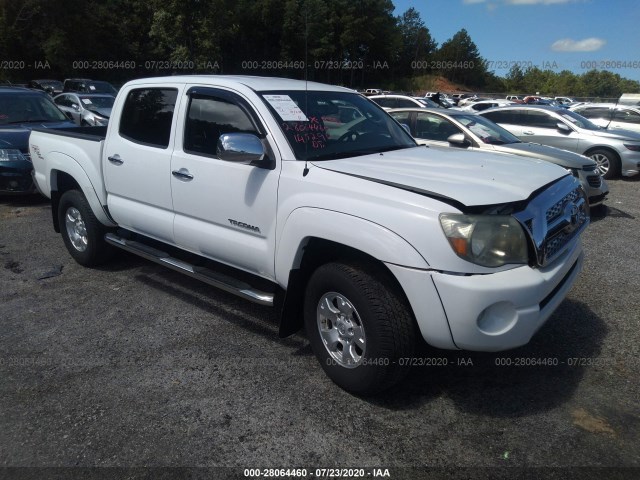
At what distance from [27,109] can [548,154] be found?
29.4 ft

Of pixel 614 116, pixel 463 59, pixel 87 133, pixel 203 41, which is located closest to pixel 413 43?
pixel 463 59

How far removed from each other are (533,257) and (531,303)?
0.85 feet

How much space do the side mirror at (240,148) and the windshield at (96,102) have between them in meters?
13.7

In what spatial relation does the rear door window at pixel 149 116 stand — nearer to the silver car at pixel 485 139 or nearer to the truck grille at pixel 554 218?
the truck grille at pixel 554 218

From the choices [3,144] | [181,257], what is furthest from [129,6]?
[181,257]

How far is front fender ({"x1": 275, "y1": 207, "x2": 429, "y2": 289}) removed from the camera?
2.77 metres

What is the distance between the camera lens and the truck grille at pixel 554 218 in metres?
2.92

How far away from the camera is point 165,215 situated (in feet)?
14.3

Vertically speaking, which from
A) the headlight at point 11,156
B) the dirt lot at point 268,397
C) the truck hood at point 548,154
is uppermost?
the truck hood at point 548,154

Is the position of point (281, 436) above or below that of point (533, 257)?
below

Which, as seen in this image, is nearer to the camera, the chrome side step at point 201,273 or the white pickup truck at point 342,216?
the white pickup truck at point 342,216

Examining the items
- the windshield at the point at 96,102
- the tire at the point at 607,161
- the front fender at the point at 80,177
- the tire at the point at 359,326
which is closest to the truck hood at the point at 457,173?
the tire at the point at 359,326

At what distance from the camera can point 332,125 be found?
3908 millimetres

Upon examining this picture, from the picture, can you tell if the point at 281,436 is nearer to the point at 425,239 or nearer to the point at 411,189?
the point at 425,239
